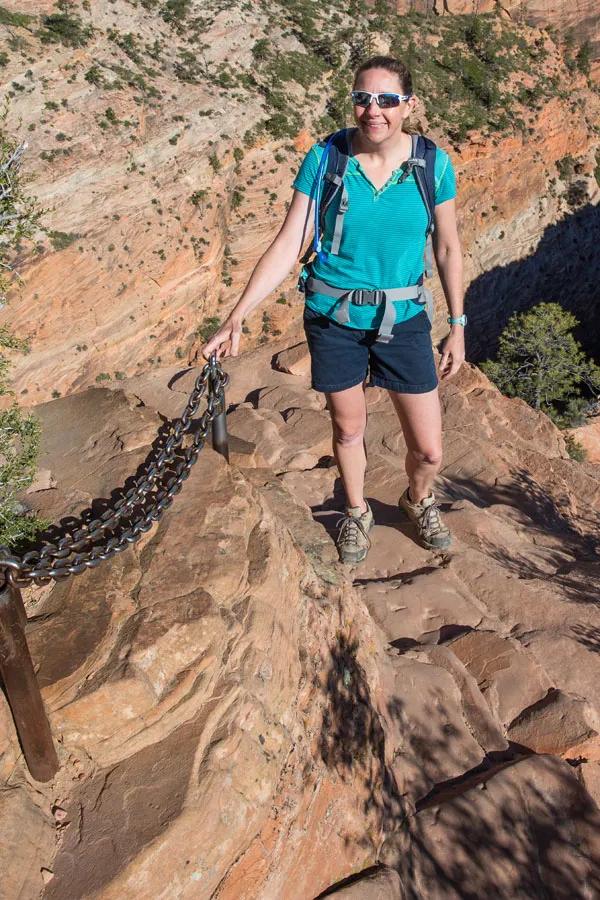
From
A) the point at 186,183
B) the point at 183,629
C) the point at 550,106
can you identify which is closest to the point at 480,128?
the point at 550,106

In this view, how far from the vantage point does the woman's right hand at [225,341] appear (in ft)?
8.99

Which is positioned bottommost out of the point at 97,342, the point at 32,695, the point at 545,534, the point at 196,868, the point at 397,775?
the point at 97,342

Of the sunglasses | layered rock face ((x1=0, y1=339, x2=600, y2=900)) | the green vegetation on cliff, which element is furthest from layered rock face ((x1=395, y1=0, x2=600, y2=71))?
layered rock face ((x1=0, y1=339, x2=600, y2=900))

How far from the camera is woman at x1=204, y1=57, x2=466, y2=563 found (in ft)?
9.07

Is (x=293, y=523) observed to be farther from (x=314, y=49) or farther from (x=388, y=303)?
(x=314, y=49)

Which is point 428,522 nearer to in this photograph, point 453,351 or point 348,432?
point 348,432

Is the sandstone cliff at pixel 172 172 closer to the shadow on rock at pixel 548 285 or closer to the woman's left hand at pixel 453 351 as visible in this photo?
the shadow on rock at pixel 548 285

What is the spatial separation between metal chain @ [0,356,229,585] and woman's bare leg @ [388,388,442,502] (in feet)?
3.48

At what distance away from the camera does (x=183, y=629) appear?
7.90 feet

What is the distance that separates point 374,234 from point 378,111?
1.61 ft

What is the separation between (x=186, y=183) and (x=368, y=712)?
46.9ft

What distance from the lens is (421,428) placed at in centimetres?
358

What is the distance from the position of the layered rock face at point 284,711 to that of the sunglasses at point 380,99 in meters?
1.72

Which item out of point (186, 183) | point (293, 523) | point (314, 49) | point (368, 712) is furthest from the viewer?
point (314, 49)
